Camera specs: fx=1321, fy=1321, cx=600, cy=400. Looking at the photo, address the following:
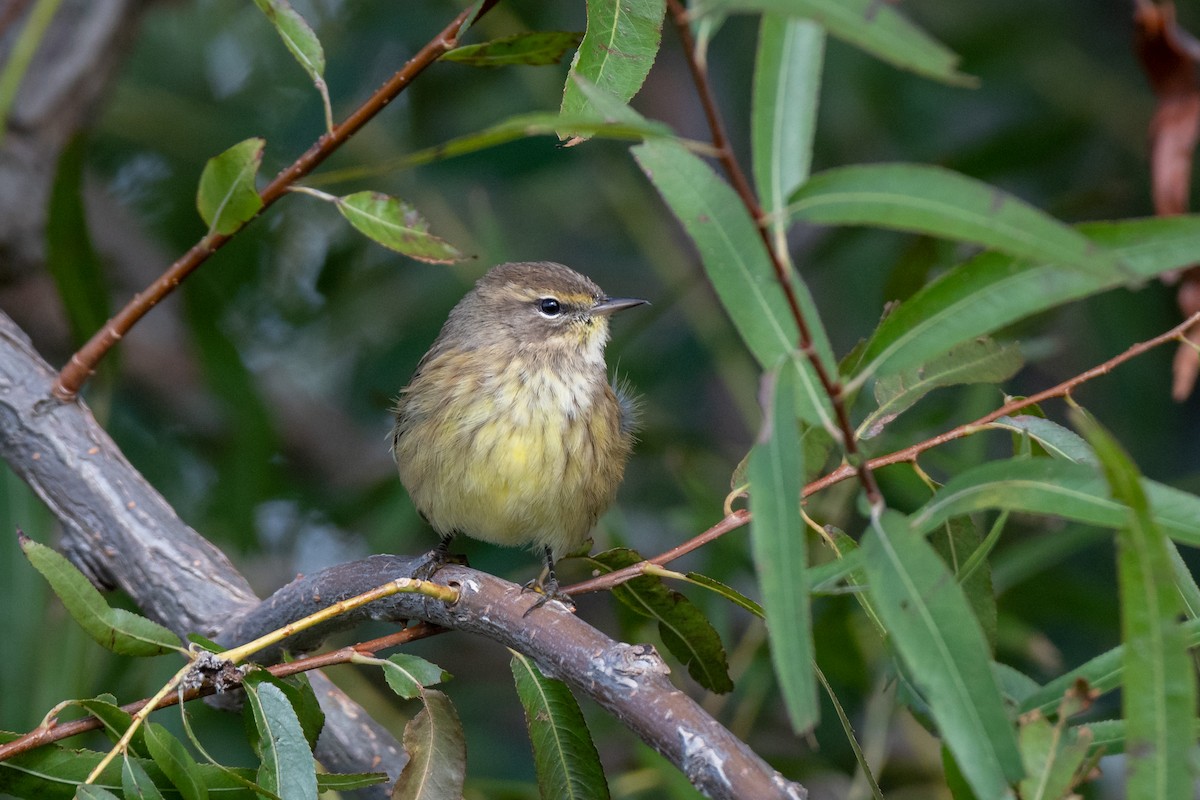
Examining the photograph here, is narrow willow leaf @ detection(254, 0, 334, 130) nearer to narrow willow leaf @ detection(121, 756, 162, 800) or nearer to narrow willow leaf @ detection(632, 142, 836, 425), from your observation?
narrow willow leaf @ detection(632, 142, 836, 425)

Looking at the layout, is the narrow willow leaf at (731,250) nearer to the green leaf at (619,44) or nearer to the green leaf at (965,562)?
the green leaf at (619,44)

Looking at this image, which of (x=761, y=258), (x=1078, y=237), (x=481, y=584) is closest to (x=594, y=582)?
(x=481, y=584)

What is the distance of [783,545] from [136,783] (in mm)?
1104

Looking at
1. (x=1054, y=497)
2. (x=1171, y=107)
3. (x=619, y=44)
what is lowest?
(x=1054, y=497)

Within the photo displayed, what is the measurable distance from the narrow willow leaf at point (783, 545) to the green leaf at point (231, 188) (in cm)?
119

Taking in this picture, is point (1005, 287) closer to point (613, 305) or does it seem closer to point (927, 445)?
point (927, 445)

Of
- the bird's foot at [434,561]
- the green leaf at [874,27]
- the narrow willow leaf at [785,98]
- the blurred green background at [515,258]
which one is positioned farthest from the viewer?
the blurred green background at [515,258]

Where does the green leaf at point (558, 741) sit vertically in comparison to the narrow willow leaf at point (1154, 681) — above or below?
below

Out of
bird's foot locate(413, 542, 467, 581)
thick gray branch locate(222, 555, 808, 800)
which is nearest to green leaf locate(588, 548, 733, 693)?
thick gray branch locate(222, 555, 808, 800)

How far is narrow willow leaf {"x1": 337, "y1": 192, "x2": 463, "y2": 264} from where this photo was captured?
7.35 feet

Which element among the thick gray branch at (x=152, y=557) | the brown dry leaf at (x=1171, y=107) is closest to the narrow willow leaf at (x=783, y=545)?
the thick gray branch at (x=152, y=557)

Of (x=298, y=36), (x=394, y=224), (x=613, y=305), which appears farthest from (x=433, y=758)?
(x=613, y=305)

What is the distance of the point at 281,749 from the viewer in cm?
194

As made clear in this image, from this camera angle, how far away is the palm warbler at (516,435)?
10.6 ft
